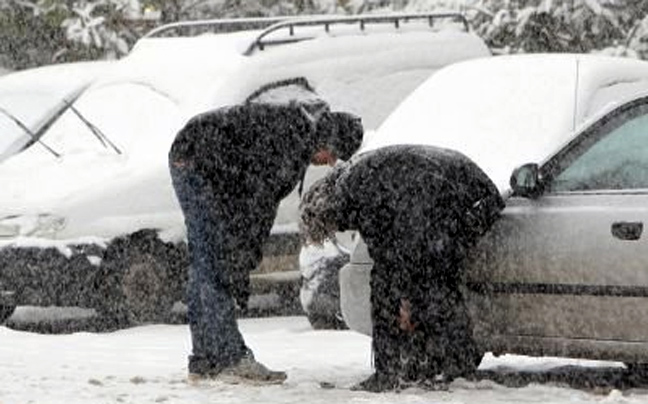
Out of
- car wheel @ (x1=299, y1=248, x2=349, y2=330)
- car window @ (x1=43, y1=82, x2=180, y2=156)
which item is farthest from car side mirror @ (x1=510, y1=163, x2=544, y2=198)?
car window @ (x1=43, y1=82, x2=180, y2=156)

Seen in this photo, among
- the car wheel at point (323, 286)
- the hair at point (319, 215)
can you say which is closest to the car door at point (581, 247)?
the hair at point (319, 215)

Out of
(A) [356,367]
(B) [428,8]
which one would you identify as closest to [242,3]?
(B) [428,8]

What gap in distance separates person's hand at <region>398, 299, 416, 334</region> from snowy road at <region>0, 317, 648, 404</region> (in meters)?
0.29

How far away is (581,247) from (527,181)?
1.56 ft

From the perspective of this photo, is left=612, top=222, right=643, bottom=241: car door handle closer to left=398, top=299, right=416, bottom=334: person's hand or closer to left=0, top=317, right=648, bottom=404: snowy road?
left=0, top=317, right=648, bottom=404: snowy road

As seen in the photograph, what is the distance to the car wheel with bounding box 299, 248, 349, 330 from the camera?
11.3m

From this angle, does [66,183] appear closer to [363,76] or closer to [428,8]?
[363,76]

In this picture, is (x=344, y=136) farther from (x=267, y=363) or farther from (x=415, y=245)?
(x=267, y=363)

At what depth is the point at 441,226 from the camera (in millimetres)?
8891

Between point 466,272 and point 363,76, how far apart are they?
468cm

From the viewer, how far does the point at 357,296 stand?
9.37 metres

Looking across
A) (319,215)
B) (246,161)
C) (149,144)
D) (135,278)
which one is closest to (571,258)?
(319,215)

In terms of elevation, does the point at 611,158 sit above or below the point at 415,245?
above

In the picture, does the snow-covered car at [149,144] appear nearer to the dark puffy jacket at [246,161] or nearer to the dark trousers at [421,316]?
the dark puffy jacket at [246,161]
